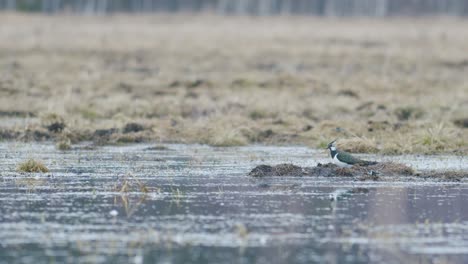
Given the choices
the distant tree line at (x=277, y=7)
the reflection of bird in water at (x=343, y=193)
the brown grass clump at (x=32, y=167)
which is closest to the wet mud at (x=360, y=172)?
the reflection of bird in water at (x=343, y=193)

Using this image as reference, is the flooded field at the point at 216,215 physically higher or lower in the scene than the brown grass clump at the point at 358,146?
higher

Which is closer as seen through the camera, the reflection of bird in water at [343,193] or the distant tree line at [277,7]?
the reflection of bird in water at [343,193]

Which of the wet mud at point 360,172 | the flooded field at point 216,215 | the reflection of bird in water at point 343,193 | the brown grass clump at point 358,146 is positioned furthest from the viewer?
the brown grass clump at point 358,146

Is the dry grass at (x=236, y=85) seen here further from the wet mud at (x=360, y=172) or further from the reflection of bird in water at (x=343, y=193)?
the reflection of bird in water at (x=343, y=193)

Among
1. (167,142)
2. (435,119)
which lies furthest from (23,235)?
(435,119)

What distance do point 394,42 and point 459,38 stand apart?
4287 millimetres

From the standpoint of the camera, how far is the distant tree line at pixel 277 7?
3391 inches

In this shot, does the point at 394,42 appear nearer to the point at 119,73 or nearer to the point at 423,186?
the point at 119,73

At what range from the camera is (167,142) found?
86.0 ft

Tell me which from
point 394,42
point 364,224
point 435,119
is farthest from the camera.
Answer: point 394,42

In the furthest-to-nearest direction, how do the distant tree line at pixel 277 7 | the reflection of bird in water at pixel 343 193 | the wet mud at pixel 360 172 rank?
the distant tree line at pixel 277 7
the wet mud at pixel 360 172
the reflection of bird in water at pixel 343 193

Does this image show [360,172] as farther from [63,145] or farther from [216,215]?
[63,145]

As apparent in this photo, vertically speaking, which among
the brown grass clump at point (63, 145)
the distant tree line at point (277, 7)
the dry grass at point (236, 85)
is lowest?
the brown grass clump at point (63, 145)

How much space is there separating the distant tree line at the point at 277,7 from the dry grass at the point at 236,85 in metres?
22.2
